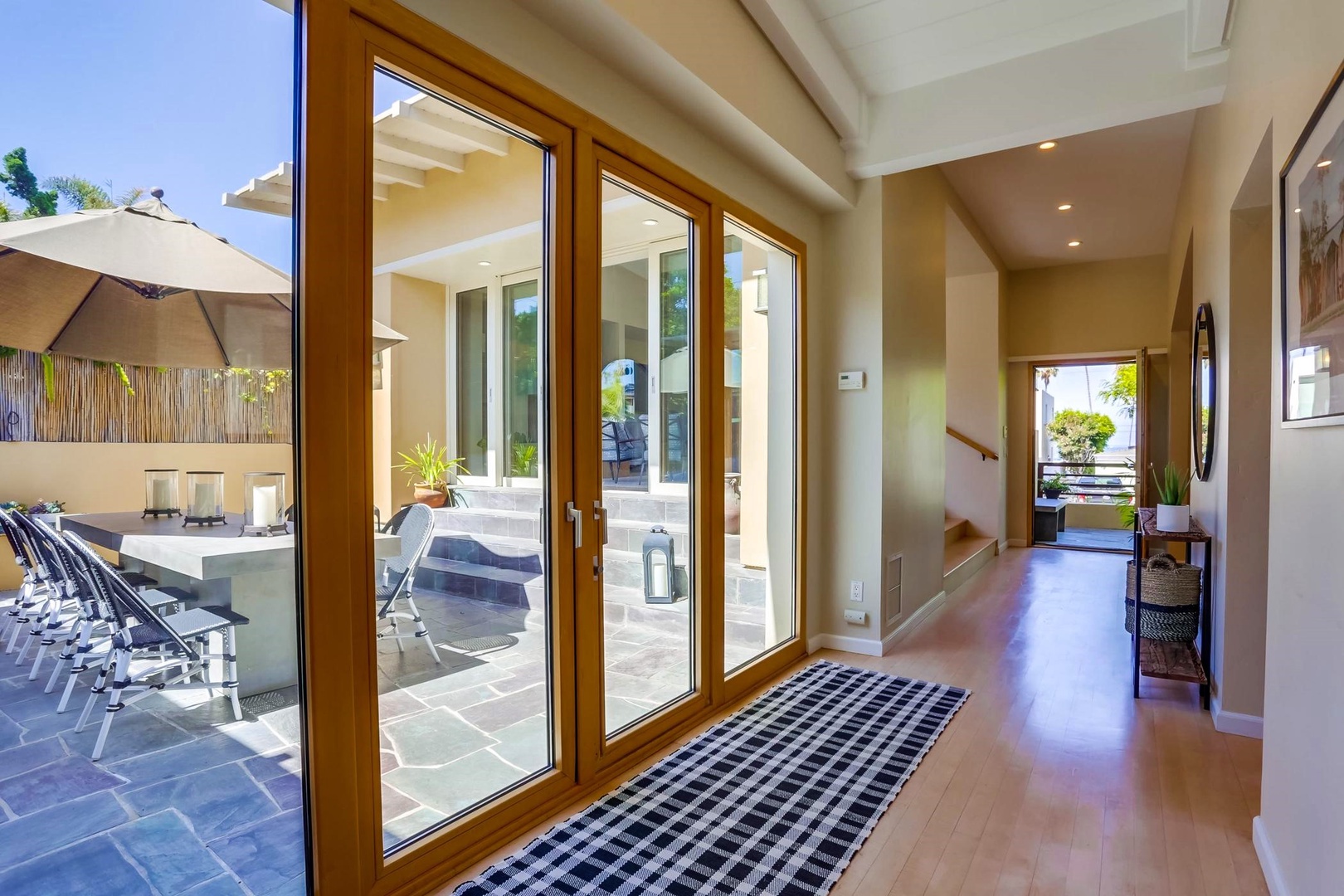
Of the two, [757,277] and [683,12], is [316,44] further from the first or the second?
[757,277]

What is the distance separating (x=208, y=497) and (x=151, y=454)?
5.9 inches

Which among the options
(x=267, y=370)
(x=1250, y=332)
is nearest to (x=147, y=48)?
(x=267, y=370)

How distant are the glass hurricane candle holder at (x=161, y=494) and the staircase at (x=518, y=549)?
637 mm

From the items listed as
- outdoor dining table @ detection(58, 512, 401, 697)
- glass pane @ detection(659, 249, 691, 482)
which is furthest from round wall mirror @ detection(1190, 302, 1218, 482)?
outdoor dining table @ detection(58, 512, 401, 697)

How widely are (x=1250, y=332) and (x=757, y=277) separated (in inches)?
82.9

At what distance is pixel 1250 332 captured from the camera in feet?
9.48

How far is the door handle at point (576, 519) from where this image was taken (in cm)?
231

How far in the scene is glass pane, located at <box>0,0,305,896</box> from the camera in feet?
4.20

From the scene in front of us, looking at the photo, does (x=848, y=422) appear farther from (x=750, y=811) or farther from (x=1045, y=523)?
(x=1045, y=523)

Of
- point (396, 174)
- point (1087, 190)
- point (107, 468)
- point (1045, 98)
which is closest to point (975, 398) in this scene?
point (1087, 190)

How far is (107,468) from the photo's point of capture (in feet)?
4.64

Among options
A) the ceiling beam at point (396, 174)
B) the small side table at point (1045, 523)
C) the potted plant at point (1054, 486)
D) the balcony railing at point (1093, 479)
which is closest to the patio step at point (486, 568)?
the ceiling beam at point (396, 174)

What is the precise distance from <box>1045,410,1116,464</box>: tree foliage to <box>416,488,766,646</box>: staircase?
346 inches

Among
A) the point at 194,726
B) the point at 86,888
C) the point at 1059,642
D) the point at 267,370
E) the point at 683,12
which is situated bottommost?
the point at 1059,642
